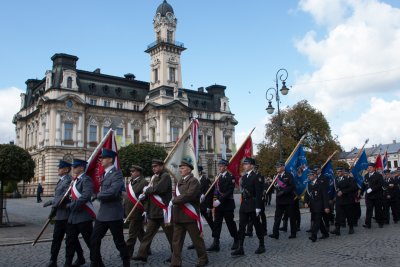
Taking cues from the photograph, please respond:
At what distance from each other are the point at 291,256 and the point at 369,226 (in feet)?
19.9

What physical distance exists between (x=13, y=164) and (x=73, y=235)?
921 cm

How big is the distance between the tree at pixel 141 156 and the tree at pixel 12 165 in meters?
9.88

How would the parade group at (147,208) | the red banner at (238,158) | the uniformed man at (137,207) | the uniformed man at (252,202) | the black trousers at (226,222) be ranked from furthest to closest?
1. the red banner at (238,158)
2. the black trousers at (226,222)
3. the uniformed man at (252,202)
4. the uniformed man at (137,207)
5. the parade group at (147,208)

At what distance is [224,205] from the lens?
32.2ft

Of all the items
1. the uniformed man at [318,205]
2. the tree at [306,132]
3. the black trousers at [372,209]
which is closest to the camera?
the uniformed man at [318,205]

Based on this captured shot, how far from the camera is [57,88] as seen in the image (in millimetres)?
51812

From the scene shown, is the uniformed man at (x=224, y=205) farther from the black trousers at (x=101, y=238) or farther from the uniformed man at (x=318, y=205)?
the black trousers at (x=101, y=238)

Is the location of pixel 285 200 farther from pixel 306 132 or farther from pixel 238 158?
pixel 306 132

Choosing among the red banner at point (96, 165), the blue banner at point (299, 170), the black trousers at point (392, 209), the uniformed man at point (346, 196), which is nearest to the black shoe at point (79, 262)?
the red banner at point (96, 165)

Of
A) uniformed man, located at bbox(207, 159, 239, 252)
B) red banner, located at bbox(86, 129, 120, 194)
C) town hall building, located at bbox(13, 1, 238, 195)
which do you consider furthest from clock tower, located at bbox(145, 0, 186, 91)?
red banner, located at bbox(86, 129, 120, 194)

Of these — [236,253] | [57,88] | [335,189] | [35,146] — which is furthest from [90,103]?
[236,253]

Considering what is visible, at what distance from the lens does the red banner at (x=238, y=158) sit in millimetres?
10422

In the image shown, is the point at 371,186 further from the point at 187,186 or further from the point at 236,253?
the point at 187,186

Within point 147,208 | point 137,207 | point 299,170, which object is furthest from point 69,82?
point 147,208
